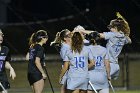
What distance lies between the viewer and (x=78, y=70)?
12.6m

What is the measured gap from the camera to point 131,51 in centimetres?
3016

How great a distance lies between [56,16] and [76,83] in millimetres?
31426

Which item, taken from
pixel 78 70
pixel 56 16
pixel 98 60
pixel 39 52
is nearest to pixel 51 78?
pixel 39 52

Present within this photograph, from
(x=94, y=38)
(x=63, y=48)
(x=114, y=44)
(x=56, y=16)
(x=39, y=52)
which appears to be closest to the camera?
(x=94, y=38)

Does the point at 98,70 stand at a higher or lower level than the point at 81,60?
lower

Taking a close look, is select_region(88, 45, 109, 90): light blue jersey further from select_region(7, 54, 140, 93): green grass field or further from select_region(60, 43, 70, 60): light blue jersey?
select_region(7, 54, 140, 93): green grass field

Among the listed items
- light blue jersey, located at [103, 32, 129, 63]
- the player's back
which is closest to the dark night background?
light blue jersey, located at [103, 32, 129, 63]

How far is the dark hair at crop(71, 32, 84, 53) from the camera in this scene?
41.0 feet

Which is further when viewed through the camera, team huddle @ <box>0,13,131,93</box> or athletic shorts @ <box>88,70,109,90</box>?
athletic shorts @ <box>88,70,109,90</box>

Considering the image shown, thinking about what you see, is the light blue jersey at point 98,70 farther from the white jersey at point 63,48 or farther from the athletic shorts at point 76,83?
the white jersey at point 63,48

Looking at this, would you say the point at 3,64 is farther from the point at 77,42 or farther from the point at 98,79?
the point at 98,79

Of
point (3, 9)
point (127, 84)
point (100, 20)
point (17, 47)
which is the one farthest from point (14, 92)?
point (3, 9)

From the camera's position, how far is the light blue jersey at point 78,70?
12.5m

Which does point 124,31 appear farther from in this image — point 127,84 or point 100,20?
point 100,20
